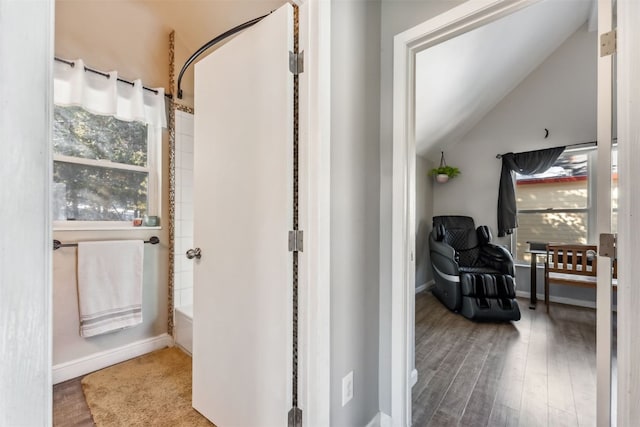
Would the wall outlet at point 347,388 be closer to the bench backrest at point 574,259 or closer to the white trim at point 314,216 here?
the white trim at point 314,216

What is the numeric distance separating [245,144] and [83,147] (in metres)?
1.52

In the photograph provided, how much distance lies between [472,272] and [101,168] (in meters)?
3.54

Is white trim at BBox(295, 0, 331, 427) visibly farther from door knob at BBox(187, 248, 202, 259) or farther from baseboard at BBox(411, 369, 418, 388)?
baseboard at BBox(411, 369, 418, 388)

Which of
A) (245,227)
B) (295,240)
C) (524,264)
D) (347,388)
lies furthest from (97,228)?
(524,264)

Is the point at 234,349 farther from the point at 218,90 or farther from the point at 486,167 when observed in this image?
the point at 486,167

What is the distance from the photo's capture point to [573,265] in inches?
118

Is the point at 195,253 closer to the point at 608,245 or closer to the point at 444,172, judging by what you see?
the point at 608,245

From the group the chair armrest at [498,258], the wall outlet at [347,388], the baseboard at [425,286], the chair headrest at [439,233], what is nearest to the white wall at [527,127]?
the chair armrest at [498,258]

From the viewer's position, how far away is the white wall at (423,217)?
4004 millimetres

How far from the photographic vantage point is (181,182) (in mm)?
2414

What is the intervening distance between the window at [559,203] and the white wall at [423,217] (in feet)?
3.89

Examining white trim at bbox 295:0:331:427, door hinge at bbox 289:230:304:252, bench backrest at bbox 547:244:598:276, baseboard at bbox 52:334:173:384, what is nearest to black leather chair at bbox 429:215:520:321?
→ bench backrest at bbox 547:244:598:276

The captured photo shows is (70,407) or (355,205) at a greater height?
(355,205)

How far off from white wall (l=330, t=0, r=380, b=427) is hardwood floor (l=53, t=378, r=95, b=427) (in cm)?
140
